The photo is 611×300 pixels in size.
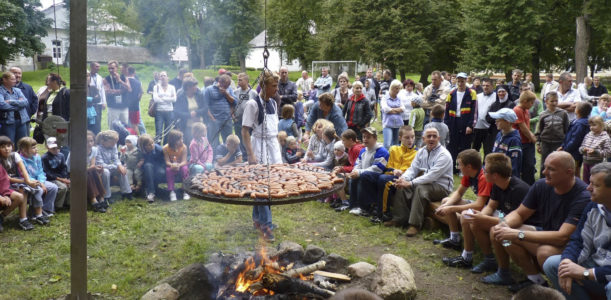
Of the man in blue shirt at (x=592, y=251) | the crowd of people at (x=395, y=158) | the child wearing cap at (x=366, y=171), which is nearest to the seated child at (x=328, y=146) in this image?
the crowd of people at (x=395, y=158)

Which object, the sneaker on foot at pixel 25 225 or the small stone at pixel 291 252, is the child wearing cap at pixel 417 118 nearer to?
the small stone at pixel 291 252

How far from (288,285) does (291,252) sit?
3.53 ft

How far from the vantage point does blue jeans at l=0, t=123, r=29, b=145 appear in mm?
8339

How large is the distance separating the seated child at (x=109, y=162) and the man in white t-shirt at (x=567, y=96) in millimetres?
8467

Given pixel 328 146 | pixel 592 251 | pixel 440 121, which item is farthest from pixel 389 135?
pixel 592 251

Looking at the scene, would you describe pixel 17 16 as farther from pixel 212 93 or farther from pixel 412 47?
pixel 412 47

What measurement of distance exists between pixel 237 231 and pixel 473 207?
322cm

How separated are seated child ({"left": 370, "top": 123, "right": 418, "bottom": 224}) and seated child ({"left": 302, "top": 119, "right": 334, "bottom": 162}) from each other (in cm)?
125

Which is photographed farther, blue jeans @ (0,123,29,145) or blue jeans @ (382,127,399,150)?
blue jeans @ (382,127,399,150)

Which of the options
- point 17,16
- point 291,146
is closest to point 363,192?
point 291,146

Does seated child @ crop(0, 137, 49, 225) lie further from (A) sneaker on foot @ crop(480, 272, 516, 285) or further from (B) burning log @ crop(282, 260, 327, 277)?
(A) sneaker on foot @ crop(480, 272, 516, 285)

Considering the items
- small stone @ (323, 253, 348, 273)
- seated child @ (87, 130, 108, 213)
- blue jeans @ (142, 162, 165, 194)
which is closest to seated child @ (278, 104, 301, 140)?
blue jeans @ (142, 162, 165, 194)

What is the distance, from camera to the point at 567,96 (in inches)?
383

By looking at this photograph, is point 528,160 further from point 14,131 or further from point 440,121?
point 14,131
